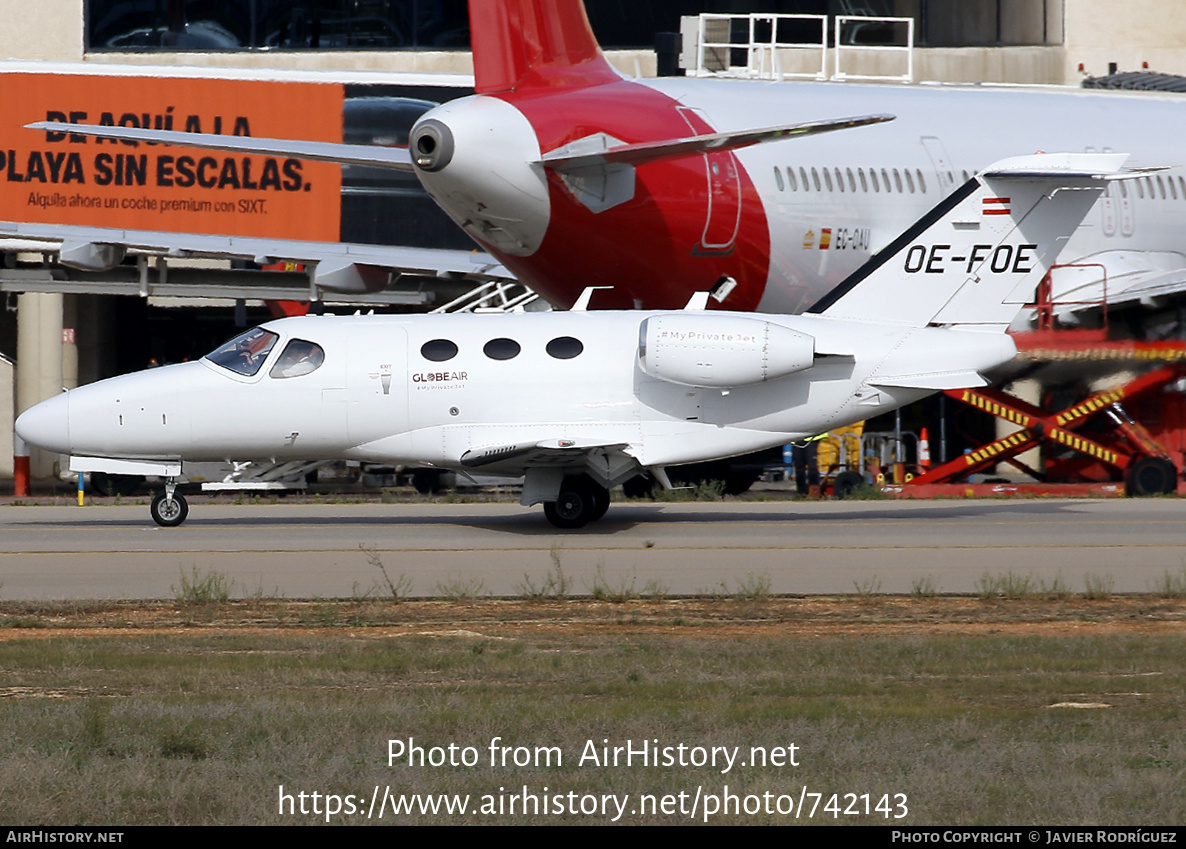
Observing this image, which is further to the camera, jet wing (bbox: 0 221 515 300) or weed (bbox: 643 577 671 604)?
jet wing (bbox: 0 221 515 300)

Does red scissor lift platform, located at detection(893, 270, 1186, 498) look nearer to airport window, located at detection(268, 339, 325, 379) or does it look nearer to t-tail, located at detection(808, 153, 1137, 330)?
t-tail, located at detection(808, 153, 1137, 330)

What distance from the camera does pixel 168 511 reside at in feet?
59.5

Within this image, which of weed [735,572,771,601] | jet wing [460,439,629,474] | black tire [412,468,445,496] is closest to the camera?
weed [735,572,771,601]

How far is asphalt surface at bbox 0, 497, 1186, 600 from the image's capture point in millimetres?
13477

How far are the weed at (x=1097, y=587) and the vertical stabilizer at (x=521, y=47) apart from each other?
11.9 meters

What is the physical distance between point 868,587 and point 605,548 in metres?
3.70

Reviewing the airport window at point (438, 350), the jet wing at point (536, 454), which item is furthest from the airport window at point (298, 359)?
the jet wing at point (536, 454)

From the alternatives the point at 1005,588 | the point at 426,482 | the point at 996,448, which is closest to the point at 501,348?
the point at 1005,588

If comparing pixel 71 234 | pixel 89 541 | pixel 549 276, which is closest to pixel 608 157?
pixel 549 276

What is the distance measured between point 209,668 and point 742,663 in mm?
3418

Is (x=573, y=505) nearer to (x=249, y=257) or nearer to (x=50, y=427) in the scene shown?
(x=50, y=427)

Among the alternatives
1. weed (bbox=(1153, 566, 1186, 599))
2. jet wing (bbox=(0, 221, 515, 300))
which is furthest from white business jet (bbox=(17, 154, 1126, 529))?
jet wing (bbox=(0, 221, 515, 300))

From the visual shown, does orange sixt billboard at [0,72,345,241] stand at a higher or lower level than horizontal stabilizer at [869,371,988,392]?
higher

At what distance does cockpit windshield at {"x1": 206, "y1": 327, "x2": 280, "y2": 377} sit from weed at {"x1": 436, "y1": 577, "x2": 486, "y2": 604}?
15.9 ft
